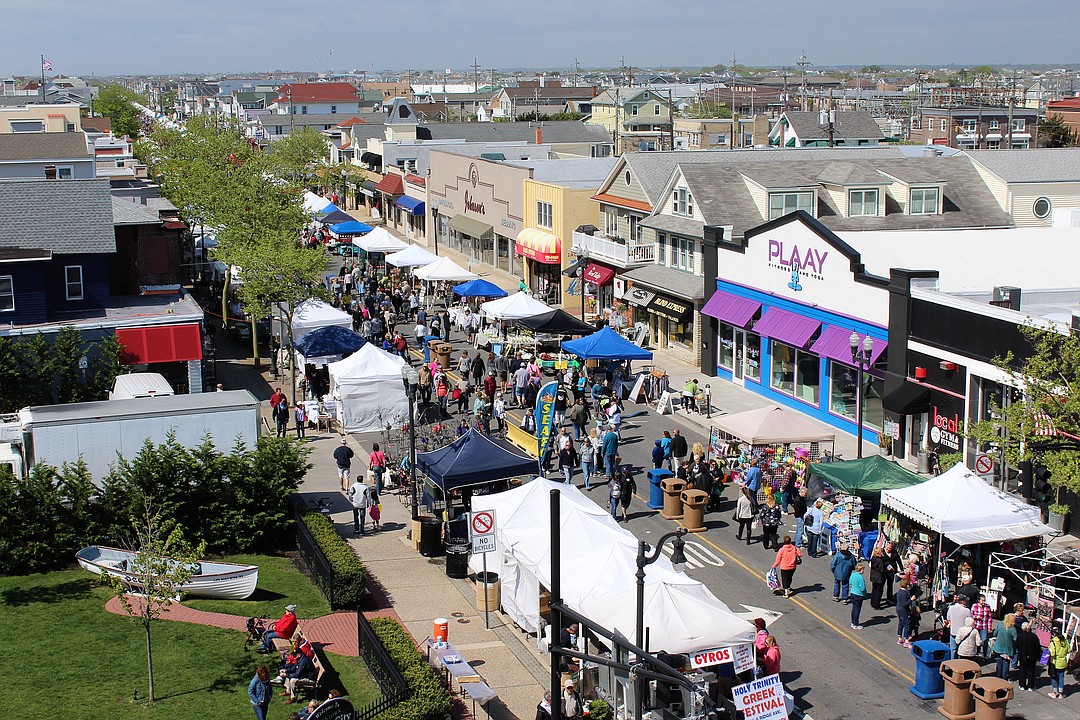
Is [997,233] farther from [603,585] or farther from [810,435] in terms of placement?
[603,585]

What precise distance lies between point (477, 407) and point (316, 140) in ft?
223

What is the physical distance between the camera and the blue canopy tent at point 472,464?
2712 centimetres

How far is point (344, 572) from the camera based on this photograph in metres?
23.0

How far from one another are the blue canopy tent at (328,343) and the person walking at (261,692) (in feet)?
78.7

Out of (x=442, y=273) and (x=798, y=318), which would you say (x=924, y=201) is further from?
(x=442, y=273)

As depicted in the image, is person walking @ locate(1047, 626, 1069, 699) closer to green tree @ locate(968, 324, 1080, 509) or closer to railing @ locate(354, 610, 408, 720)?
green tree @ locate(968, 324, 1080, 509)

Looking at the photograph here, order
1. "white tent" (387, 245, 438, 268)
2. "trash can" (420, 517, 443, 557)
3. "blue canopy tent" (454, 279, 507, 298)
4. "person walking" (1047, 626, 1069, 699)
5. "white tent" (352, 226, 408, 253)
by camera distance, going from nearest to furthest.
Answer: "person walking" (1047, 626, 1069, 699), "trash can" (420, 517, 443, 557), "blue canopy tent" (454, 279, 507, 298), "white tent" (387, 245, 438, 268), "white tent" (352, 226, 408, 253)

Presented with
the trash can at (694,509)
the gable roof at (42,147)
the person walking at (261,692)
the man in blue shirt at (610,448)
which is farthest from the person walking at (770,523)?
the gable roof at (42,147)

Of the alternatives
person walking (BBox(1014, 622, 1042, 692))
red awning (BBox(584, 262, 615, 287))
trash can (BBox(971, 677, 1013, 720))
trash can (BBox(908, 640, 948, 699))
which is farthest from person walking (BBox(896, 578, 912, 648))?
red awning (BBox(584, 262, 615, 287))

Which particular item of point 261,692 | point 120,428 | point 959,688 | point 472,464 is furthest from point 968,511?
point 120,428

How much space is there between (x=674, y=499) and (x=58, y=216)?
23.7 m

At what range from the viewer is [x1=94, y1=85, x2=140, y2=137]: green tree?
16275 cm

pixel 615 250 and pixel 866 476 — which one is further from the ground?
pixel 615 250

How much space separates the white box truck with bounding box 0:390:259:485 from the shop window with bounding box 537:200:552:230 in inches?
1297
